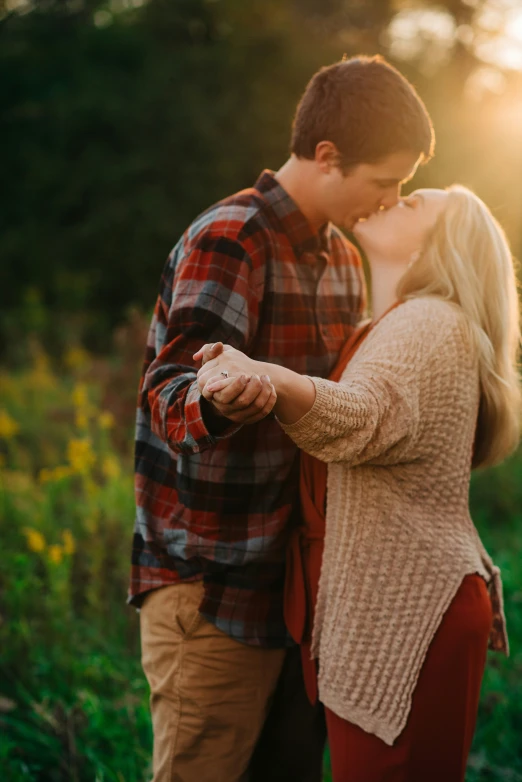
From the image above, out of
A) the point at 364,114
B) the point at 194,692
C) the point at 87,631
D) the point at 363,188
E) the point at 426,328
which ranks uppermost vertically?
the point at 364,114

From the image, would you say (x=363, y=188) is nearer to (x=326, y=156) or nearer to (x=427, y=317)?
(x=326, y=156)

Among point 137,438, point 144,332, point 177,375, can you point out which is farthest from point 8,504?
point 177,375

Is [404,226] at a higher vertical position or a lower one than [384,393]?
higher

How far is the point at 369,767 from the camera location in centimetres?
170

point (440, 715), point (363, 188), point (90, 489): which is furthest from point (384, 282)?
point (90, 489)

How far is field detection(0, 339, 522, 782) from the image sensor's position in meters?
2.47

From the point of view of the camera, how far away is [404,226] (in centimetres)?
196

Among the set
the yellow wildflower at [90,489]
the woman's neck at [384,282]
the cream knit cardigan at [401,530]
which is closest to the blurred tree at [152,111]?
the yellow wildflower at [90,489]

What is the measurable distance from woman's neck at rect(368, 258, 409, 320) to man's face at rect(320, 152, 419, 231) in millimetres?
149

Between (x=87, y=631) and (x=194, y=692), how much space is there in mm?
1347

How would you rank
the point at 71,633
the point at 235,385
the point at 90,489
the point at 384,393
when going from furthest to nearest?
the point at 90,489
the point at 71,633
the point at 384,393
the point at 235,385

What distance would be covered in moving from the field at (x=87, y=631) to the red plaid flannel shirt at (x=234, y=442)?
743 mm

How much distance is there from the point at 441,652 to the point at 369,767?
306 mm

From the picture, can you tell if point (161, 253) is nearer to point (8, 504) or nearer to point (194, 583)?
point (8, 504)
